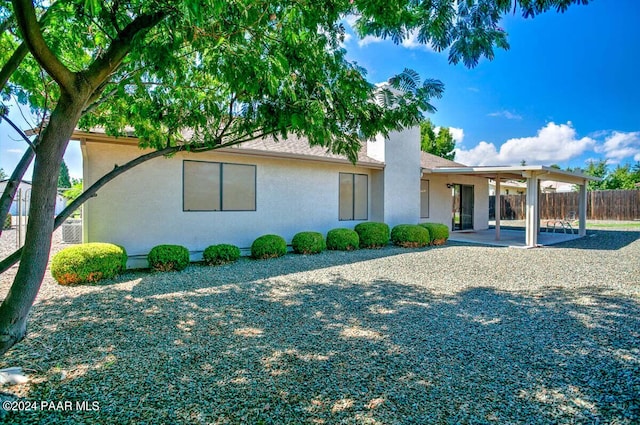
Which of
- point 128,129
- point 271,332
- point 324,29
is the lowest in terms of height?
point 271,332

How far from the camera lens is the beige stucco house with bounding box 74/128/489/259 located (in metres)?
8.16

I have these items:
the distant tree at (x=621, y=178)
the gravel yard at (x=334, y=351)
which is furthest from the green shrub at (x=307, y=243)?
the distant tree at (x=621, y=178)

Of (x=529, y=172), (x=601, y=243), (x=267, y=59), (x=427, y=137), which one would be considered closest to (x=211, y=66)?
(x=267, y=59)

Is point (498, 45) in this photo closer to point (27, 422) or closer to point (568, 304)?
point (568, 304)

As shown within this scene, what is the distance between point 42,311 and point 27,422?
3220mm

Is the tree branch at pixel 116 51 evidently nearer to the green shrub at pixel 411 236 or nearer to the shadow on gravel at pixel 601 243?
the green shrub at pixel 411 236

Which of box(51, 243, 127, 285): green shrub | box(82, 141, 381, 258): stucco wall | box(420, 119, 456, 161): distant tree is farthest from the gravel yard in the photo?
box(420, 119, 456, 161): distant tree

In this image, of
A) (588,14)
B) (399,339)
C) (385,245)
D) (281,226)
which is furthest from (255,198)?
(588,14)

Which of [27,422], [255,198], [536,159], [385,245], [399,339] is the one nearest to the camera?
[27,422]

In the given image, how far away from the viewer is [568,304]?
17.8 ft

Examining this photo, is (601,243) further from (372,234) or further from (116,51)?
(116,51)

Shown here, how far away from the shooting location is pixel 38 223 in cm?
305

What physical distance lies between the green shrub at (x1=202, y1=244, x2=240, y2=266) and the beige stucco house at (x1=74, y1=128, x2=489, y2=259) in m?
0.76

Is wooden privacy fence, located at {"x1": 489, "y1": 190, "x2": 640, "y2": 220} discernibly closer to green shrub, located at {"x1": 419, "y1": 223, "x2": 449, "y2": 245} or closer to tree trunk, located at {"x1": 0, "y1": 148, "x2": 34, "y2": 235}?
green shrub, located at {"x1": 419, "y1": 223, "x2": 449, "y2": 245}
